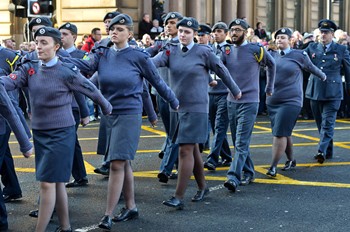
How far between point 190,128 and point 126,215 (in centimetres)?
121

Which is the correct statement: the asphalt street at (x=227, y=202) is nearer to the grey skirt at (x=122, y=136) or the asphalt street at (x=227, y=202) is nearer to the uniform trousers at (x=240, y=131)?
the uniform trousers at (x=240, y=131)

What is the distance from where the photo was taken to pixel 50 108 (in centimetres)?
710

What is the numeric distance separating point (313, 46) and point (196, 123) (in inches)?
215

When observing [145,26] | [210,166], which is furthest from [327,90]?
[145,26]

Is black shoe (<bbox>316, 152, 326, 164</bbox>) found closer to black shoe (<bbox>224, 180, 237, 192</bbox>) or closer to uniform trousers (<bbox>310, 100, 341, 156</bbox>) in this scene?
uniform trousers (<bbox>310, 100, 341, 156</bbox>)

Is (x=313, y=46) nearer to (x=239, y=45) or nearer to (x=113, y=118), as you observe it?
(x=239, y=45)

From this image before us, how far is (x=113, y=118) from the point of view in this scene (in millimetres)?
7898

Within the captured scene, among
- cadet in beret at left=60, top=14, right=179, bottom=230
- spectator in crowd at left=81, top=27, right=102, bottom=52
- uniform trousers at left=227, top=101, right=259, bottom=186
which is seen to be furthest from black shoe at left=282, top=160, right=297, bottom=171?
spectator in crowd at left=81, top=27, right=102, bottom=52

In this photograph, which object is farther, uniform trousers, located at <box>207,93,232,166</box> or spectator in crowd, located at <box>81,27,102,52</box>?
spectator in crowd, located at <box>81,27,102,52</box>

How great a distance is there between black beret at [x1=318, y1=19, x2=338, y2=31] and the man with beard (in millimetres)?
2320

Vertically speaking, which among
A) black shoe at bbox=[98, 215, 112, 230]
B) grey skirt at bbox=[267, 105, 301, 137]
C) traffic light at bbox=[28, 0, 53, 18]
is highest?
traffic light at bbox=[28, 0, 53, 18]

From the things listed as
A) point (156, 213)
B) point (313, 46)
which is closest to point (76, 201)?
point (156, 213)

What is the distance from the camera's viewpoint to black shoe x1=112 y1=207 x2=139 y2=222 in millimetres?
8015

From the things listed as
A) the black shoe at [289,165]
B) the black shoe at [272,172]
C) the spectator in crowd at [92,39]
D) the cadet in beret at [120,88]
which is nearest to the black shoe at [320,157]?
the black shoe at [289,165]
